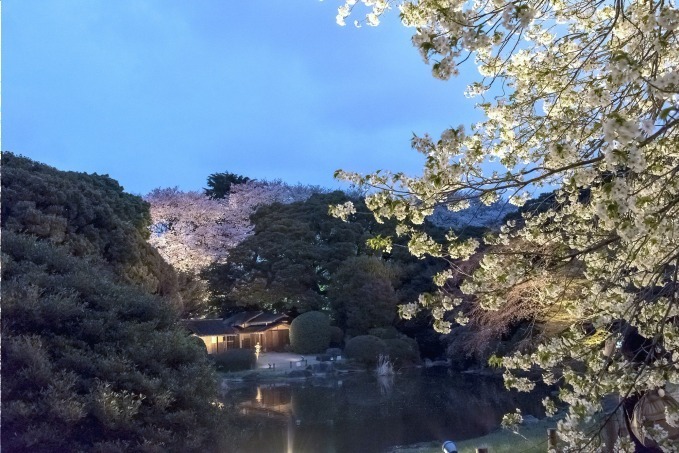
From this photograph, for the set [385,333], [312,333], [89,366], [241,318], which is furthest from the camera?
[241,318]

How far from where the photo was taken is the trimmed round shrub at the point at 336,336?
2169cm

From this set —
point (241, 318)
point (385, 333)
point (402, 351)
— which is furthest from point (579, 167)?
point (241, 318)

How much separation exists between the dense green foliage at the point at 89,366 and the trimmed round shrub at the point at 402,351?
50.1 feet

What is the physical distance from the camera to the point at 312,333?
21453 millimetres

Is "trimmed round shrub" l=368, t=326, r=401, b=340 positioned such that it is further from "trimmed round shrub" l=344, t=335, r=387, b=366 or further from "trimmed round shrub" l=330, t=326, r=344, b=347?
"trimmed round shrub" l=330, t=326, r=344, b=347

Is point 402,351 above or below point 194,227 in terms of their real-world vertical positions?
below

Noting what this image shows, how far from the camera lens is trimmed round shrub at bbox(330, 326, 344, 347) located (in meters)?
21.7

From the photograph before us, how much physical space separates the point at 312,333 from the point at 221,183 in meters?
9.83

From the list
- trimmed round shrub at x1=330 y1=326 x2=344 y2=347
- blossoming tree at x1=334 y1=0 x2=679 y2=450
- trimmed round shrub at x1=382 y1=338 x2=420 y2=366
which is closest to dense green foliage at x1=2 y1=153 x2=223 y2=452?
blossoming tree at x1=334 y1=0 x2=679 y2=450

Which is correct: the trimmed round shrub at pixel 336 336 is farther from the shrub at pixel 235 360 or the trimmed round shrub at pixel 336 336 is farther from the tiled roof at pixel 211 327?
the tiled roof at pixel 211 327

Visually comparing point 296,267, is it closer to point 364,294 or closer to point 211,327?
point 364,294

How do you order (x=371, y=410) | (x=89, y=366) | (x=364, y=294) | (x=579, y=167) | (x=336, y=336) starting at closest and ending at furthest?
1. (x=579, y=167)
2. (x=89, y=366)
3. (x=371, y=410)
4. (x=364, y=294)
5. (x=336, y=336)

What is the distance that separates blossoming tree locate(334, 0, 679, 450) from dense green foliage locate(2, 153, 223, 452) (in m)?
2.08

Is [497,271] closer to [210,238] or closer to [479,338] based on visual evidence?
[479,338]
